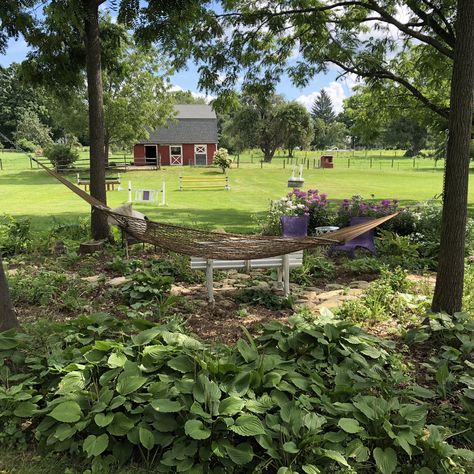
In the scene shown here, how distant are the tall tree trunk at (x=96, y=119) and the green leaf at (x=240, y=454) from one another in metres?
4.26

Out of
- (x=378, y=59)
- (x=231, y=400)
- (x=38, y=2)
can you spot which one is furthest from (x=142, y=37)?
(x=231, y=400)

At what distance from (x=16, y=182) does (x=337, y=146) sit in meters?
62.4

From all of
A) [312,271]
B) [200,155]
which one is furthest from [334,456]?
[200,155]

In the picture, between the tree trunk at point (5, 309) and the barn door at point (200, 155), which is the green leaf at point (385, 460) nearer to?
the tree trunk at point (5, 309)

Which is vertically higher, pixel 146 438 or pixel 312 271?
pixel 146 438

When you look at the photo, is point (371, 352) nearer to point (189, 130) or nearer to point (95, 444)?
point (95, 444)

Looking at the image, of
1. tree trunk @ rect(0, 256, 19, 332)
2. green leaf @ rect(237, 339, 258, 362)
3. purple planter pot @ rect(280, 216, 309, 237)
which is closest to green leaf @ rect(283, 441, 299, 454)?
green leaf @ rect(237, 339, 258, 362)

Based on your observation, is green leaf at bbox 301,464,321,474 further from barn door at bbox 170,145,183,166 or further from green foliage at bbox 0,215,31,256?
barn door at bbox 170,145,183,166

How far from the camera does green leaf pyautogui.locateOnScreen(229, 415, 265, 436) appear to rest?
176 centimetres

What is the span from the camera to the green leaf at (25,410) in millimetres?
1973

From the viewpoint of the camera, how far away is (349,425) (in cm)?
180

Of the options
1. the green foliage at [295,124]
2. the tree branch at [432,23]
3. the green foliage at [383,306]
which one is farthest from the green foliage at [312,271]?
the green foliage at [295,124]

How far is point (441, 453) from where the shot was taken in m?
1.77

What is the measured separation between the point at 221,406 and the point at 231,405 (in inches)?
1.7
